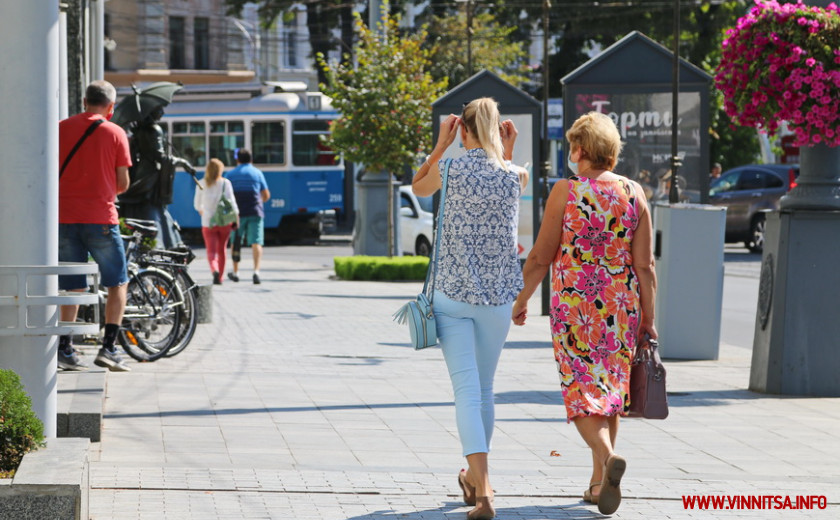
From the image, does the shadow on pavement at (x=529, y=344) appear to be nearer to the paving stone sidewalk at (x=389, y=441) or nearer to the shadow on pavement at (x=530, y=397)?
the paving stone sidewalk at (x=389, y=441)

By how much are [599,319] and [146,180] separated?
23.0ft

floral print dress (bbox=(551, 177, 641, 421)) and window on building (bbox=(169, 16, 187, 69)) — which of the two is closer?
floral print dress (bbox=(551, 177, 641, 421))

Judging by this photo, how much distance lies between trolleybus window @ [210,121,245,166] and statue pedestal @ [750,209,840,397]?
24558 millimetres

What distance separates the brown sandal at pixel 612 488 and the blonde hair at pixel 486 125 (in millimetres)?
1265

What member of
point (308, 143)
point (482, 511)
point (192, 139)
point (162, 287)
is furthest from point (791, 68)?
point (192, 139)

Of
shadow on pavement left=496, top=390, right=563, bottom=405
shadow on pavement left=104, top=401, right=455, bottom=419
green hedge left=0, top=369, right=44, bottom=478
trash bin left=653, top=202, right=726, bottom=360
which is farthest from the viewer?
trash bin left=653, top=202, right=726, bottom=360

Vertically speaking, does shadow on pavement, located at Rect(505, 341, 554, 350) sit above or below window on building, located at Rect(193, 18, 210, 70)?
below

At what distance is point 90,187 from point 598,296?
410 centimetres

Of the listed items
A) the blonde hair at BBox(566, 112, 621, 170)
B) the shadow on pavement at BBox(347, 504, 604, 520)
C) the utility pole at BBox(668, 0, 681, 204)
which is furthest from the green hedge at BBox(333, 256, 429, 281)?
the shadow on pavement at BBox(347, 504, 604, 520)

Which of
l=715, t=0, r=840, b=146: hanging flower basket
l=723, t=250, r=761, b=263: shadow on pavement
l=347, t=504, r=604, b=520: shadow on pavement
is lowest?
l=723, t=250, r=761, b=263: shadow on pavement

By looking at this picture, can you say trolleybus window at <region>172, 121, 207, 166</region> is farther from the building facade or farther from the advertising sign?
the advertising sign

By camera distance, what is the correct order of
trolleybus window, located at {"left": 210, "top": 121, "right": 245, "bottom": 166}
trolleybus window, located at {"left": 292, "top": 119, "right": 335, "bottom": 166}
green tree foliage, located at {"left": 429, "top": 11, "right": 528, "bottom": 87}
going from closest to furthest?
trolleybus window, located at {"left": 210, "top": 121, "right": 245, "bottom": 166}
trolleybus window, located at {"left": 292, "top": 119, "right": 335, "bottom": 166}
green tree foliage, located at {"left": 429, "top": 11, "right": 528, "bottom": 87}

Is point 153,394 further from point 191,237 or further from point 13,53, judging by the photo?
point 191,237

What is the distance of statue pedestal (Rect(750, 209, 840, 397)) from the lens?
9.47 metres
